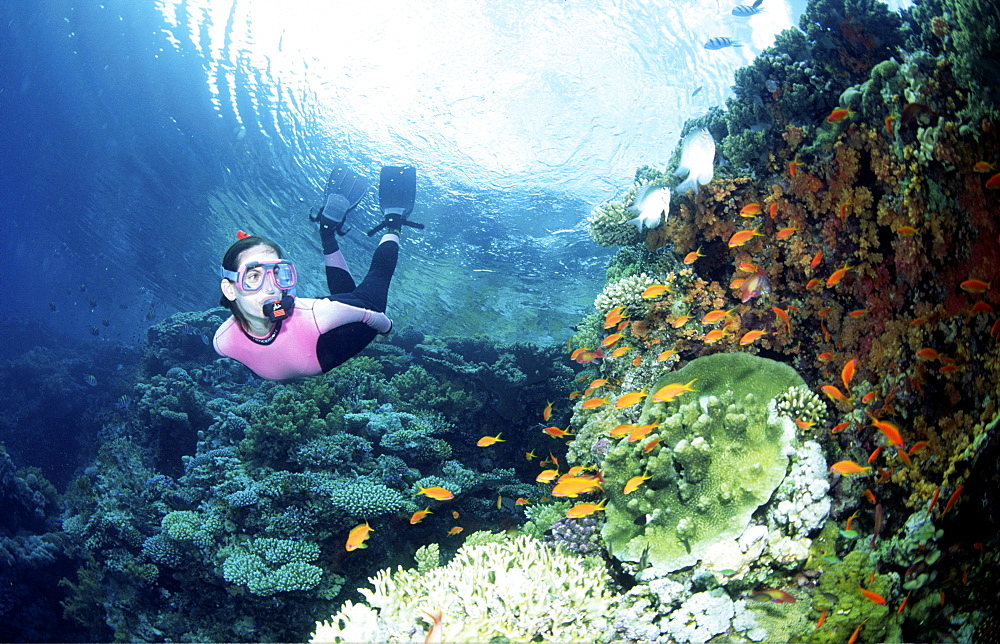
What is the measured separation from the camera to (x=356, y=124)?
1462 cm

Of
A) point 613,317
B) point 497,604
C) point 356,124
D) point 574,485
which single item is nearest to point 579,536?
point 574,485

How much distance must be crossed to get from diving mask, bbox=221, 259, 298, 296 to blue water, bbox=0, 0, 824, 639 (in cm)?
968

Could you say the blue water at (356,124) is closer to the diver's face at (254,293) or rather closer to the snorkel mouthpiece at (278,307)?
the diver's face at (254,293)

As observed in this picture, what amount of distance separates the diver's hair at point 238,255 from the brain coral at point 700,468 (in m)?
4.39

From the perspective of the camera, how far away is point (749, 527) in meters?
3.85

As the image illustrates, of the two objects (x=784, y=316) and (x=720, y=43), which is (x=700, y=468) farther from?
(x=720, y=43)

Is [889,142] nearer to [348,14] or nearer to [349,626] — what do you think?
[349,626]

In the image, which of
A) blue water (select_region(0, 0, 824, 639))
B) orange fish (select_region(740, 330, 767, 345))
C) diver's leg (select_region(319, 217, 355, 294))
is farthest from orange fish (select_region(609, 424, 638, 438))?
blue water (select_region(0, 0, 824, 639))

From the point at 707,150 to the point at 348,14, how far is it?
11.6m

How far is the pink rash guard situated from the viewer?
494cm

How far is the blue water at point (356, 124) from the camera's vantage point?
11.1 m

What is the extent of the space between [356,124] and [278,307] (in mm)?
12446

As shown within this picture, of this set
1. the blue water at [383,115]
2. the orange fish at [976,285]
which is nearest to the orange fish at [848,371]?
the orange fish at [976,285]

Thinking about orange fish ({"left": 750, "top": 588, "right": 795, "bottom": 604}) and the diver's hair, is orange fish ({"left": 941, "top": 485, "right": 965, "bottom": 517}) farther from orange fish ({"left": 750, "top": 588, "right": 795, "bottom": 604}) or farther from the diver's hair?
the diver's hair
